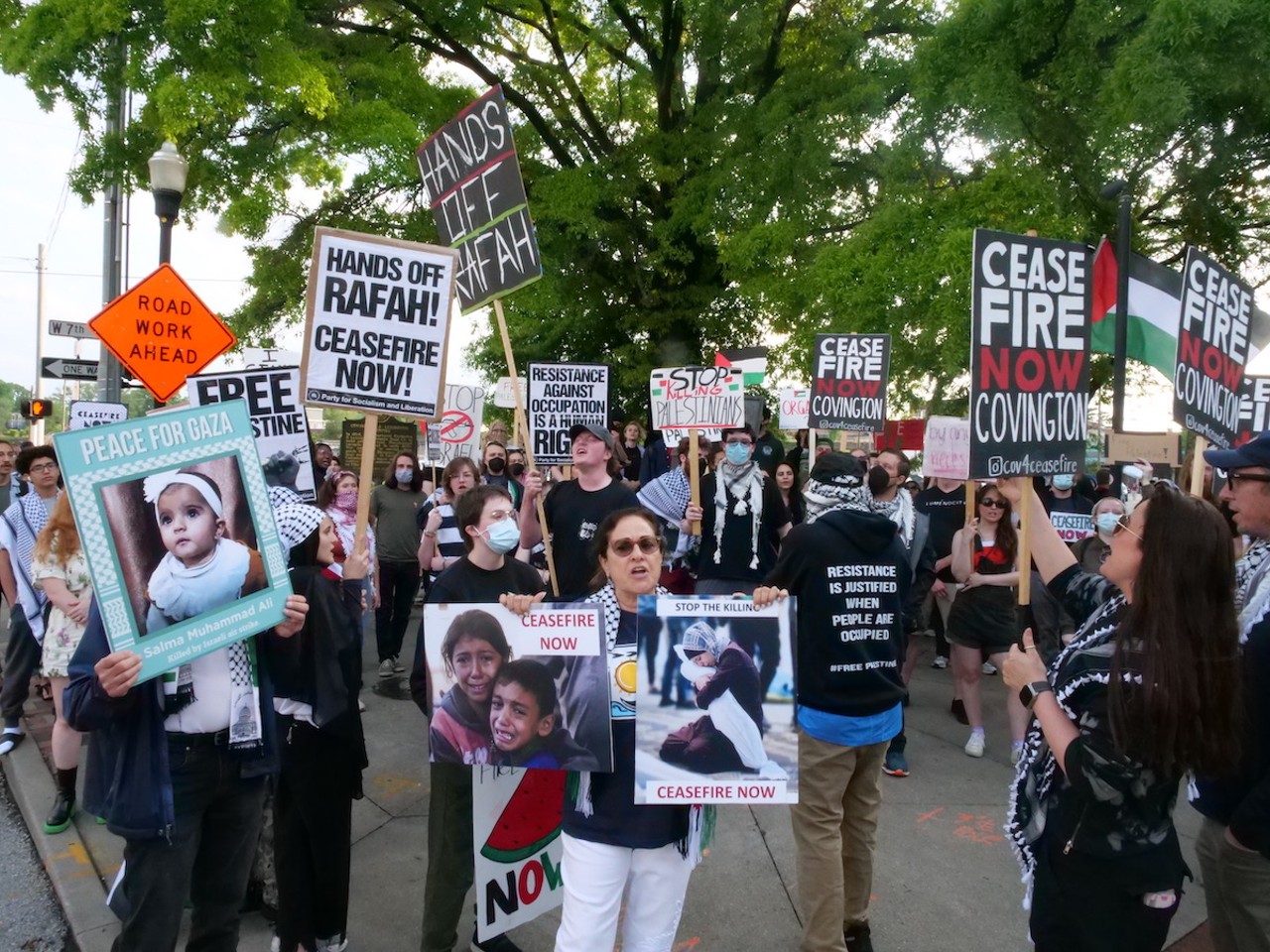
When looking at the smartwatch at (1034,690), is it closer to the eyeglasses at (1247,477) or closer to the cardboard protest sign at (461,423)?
the eyeglasses at (1247,477)

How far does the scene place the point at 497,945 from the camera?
11.0 ft

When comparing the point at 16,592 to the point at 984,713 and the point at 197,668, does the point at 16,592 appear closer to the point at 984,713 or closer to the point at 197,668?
the point at 197,668

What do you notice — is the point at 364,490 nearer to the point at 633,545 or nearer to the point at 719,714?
the point at 633,545

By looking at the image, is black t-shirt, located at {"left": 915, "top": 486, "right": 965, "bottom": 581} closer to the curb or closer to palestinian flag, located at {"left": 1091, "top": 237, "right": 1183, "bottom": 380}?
palestinian flag, located at {"left": 1091, "top": 237, "right": 1183, "bottom": 380}

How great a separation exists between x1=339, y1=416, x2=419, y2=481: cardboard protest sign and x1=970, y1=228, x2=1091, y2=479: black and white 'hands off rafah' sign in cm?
665

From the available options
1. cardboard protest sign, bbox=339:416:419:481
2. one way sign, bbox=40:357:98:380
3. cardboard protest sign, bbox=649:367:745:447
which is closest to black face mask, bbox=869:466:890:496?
cardboard protest sign, bbox=649:367:745:447

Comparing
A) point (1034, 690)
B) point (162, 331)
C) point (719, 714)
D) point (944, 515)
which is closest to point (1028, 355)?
point (1034, 690)

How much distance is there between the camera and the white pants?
99.0 inches

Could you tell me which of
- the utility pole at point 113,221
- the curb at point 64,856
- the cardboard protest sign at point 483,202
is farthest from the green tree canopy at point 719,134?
the curb at point 64,856

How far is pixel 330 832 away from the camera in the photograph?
320cm

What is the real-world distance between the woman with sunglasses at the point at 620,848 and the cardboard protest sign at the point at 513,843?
0.56 m

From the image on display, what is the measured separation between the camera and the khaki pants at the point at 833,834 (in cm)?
318

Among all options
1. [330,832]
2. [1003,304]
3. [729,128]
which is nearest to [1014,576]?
[1003,304]

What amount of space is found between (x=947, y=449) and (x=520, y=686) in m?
5.67
